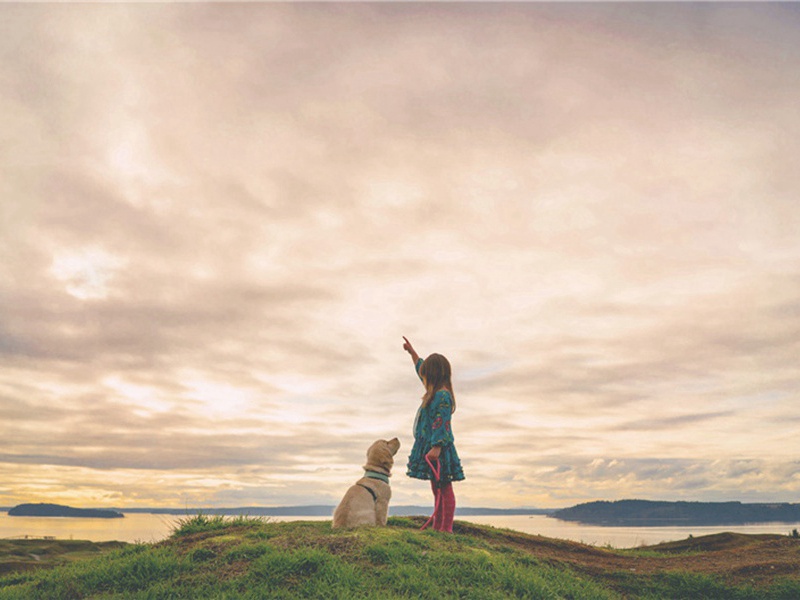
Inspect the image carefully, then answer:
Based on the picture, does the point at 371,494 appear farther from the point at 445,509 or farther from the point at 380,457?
the point at 445,509

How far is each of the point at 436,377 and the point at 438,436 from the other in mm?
1226

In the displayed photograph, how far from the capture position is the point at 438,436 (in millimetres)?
11070

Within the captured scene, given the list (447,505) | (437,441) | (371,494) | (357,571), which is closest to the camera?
(357,571)

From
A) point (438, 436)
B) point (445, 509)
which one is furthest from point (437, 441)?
point (445, 509)

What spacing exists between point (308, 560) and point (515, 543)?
681 centimetres

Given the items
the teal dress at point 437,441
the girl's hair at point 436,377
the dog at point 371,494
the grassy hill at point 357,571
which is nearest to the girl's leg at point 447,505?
the teal dress at point 437,441

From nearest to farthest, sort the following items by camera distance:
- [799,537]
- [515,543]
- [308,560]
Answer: [308,560] → [515,543] → [799,537]

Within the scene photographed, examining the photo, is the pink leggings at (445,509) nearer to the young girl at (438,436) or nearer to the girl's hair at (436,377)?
the young girl at (438,436)

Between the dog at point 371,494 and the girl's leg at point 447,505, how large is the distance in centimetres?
125

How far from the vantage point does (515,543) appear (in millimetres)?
13109

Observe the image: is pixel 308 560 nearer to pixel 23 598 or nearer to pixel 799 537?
pixel 23 598

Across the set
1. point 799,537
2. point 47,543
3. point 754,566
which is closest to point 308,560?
point 754,566

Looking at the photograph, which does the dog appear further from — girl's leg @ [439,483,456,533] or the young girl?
girl's leg @ [439,483,456,533]

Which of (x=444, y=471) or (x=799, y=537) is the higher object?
(x=444, y=471)
